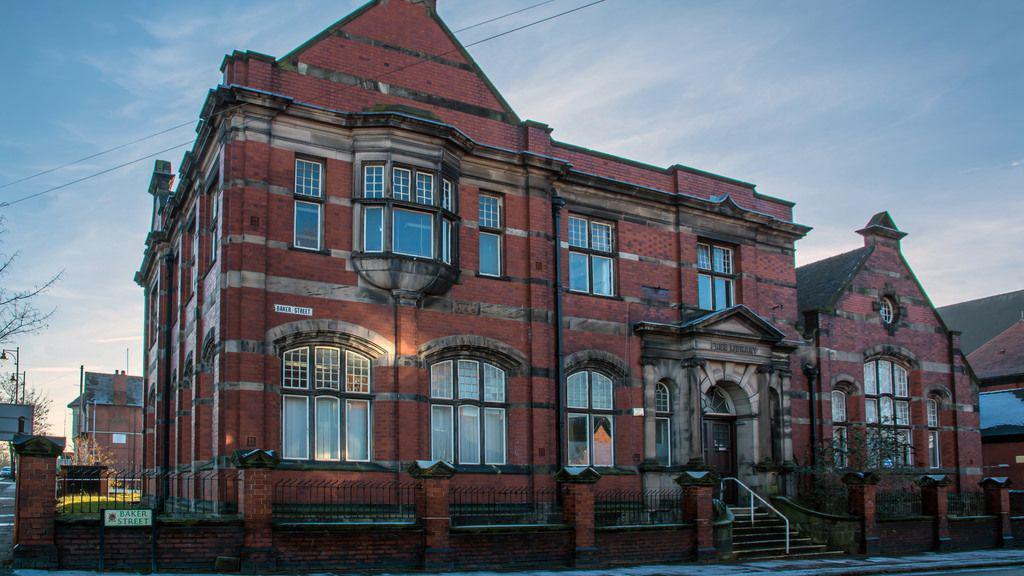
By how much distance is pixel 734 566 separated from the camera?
65.2ft

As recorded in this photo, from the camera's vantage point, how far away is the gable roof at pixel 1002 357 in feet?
125

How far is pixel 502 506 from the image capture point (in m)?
20.7

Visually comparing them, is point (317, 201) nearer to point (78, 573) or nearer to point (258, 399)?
point (258, 399)

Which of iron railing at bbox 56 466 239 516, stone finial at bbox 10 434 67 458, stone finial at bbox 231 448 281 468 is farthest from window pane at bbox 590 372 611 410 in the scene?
stone finial at bbox 10 434 67 458

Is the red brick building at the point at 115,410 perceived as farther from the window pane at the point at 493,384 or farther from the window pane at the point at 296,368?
the window pane at the point at 296,368

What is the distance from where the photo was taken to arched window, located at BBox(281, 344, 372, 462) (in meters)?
19.0

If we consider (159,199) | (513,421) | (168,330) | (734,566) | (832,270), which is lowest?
(734,566)

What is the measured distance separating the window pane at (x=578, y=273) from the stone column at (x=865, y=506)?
7727 millimetres

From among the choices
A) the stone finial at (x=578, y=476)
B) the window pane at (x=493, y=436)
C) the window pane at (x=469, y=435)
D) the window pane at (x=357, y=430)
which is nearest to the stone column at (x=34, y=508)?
the window pane at (x=357, y=430)

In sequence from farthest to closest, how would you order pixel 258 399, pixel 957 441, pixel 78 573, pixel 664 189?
pixel 957 441 < pixel 664 189 < pixel 258 399 < pixel 78 573

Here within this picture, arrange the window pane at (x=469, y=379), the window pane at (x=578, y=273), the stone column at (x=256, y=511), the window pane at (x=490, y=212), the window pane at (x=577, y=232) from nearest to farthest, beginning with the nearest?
the stone column at (x=256, y=511) → the window pane at (x=469, y=379) → the window pane at (x=490, y=212) → the window pane at (x=578, y=273) → the window pane at (x=577, y=232)

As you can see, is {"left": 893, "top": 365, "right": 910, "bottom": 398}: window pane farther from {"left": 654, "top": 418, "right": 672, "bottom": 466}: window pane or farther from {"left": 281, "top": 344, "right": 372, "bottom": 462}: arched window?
{"left": 281, "top": 344, "right": 372, "bottom": 462}: arched window

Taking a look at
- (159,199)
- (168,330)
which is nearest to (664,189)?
(168,330)

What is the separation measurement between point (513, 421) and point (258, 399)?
5.78 m
